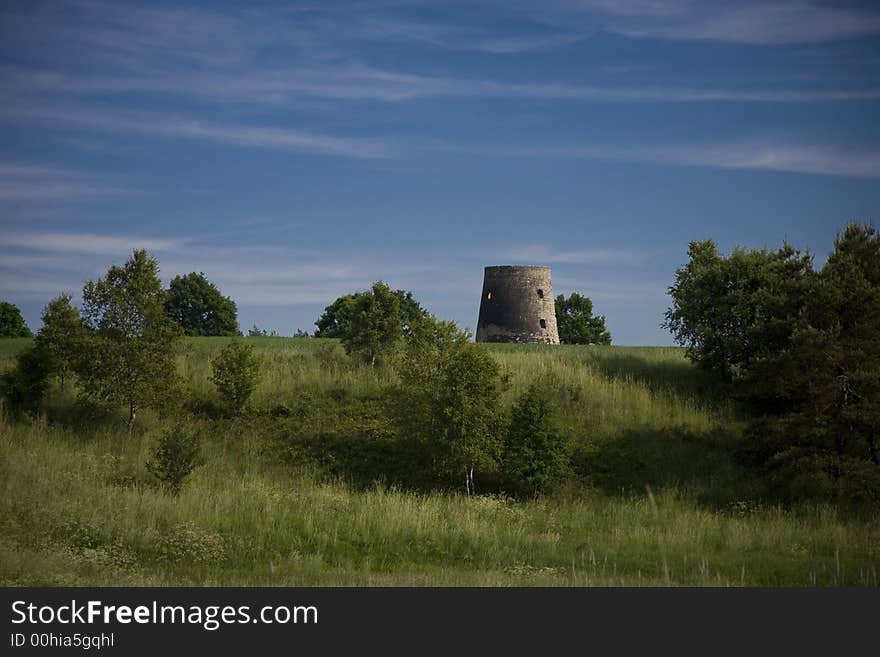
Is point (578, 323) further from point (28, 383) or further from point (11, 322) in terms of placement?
point (28, 383)

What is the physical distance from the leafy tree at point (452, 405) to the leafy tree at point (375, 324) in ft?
18.9

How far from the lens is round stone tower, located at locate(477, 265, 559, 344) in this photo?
5022 cm

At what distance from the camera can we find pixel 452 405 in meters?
25.8

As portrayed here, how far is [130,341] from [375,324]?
29.5ft

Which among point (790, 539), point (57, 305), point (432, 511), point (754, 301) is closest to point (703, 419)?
point (754, 301)

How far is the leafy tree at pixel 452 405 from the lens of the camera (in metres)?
25.3

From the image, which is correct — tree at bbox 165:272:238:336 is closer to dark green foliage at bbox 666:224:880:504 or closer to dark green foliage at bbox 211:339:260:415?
dark green foliage at bbox 211:339:260:415

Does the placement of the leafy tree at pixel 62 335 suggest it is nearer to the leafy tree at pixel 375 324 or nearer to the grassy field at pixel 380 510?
the grassy field at pixel 380 510

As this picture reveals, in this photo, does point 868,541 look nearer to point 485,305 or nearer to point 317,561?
point 317,561

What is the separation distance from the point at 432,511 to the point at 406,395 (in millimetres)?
5795

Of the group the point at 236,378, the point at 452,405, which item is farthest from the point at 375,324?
the point at 452,405

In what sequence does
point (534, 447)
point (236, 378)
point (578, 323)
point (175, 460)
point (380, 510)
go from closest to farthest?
1. point (380, 510)
2. point (175, 460)
3. point (534, 447)
4. point (236, 378)
5. point (578, 323)

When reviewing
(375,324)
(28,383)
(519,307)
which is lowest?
(28,383)

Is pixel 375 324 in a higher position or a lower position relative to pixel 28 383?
higher
